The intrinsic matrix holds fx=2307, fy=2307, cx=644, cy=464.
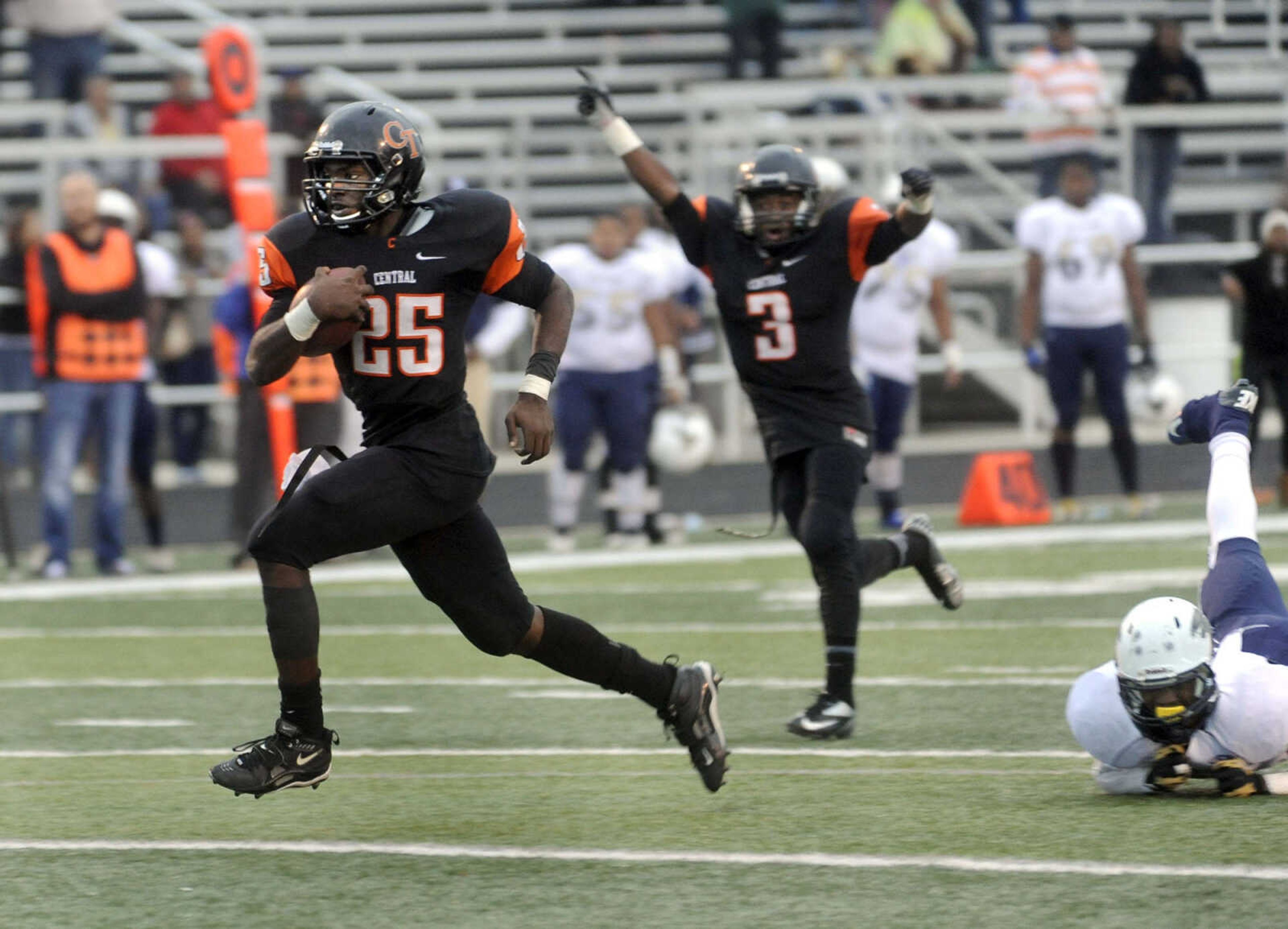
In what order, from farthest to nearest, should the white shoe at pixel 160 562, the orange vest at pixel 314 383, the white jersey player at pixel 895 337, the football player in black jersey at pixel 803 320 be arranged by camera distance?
the white jersey player at pixel 895 337, the white shoe at pixel 160 562, the orange vest at pixel 314 383, the football player in black jersey at pixel 803 320

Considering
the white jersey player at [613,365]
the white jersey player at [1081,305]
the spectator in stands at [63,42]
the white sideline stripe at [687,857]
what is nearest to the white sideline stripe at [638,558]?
the white jersey player at [613,365]

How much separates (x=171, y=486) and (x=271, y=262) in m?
10.5

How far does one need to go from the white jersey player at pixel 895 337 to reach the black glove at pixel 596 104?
5.03 meters

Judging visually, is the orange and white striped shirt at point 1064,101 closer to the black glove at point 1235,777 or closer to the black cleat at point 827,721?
the black cleat at point 827,721

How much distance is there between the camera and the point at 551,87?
20.4 meters

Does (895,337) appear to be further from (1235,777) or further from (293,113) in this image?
(1235,777)

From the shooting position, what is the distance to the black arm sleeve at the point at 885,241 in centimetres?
673

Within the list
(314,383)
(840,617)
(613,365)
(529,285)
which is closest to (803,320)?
(840,617)

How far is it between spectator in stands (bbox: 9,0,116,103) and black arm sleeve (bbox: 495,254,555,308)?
12430 millimetres

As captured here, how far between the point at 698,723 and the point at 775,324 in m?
1.82

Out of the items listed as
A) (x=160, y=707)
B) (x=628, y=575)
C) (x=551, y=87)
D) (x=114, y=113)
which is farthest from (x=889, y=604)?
(x=551, y=87)

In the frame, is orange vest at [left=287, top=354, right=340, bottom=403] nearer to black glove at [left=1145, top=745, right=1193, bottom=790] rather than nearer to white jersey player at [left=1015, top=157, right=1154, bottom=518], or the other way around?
white jersey player at [left=1015, top=157, right=1154, bottom=518]

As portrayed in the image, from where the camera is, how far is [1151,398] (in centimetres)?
1388

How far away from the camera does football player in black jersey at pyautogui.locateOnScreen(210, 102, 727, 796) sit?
5.00 meters
